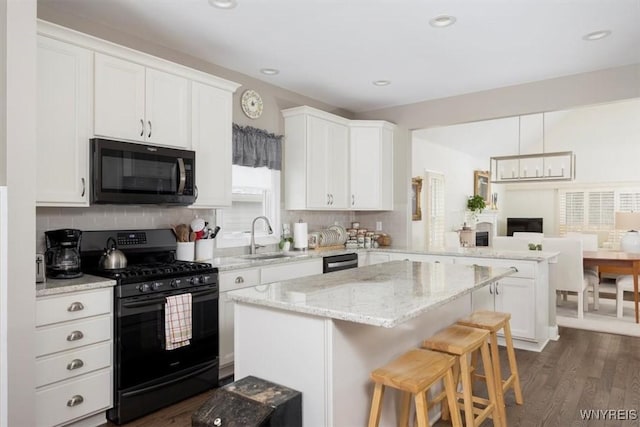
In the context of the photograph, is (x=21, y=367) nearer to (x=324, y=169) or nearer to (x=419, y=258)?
(x=324, y=169)

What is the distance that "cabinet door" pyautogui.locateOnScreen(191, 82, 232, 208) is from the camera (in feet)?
11.0

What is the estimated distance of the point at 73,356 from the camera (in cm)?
239

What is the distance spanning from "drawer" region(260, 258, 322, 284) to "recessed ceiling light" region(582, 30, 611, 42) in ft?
9.46

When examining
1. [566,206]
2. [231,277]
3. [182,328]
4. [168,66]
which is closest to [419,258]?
[231,277]

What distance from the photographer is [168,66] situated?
312 centimetres

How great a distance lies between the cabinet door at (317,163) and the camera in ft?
14.8

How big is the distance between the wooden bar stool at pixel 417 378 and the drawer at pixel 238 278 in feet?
5.40

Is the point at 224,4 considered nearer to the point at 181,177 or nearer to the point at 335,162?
the point at 181,177

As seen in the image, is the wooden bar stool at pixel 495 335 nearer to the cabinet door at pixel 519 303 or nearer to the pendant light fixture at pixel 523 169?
the cabinet door at pixel 519 303

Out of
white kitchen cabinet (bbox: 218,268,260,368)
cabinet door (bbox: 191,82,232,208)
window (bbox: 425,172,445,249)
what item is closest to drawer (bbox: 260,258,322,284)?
white kitchen cabinet (bbox: 218,268,260,368)

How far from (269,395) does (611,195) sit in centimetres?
1002

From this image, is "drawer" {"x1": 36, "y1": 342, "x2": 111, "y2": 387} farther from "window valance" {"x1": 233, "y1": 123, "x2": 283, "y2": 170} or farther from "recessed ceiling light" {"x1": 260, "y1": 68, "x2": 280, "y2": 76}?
"recessed ceiling light" {"x1": 260, "y1": 68, "x2": 280, "y2": 76}

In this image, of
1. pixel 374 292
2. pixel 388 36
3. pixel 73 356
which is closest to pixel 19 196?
pixel 73 356

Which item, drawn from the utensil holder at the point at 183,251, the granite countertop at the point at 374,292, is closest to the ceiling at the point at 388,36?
the utensil holder at the point at 183,251
